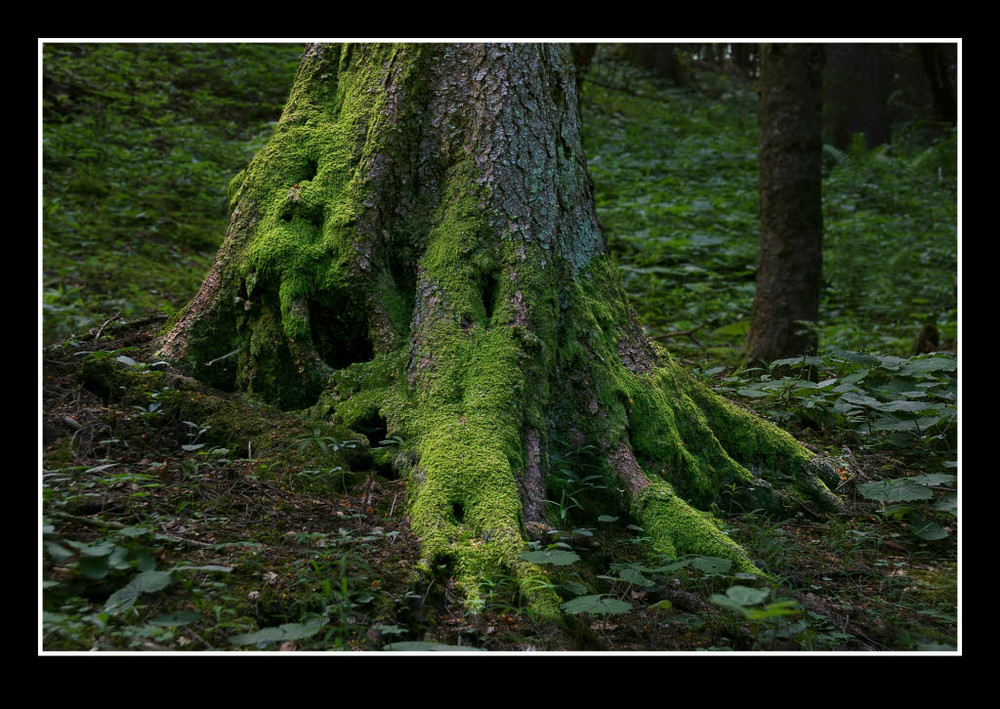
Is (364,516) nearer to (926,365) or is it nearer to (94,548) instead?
(94,548)

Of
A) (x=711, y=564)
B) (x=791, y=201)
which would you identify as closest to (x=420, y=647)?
(x=711, y=564)

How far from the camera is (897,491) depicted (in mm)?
2930

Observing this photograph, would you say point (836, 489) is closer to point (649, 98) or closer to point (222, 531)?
point (222, 531)

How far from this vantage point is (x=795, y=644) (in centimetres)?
230

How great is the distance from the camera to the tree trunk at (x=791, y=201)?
5770mm

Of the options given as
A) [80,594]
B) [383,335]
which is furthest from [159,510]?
[383,335]

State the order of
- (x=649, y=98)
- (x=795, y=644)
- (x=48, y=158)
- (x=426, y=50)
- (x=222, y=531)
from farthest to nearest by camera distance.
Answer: (x=649, y=98), (x=48, y=158), (x=426, y=50), (x=222, y=531), (x=795, y=644)

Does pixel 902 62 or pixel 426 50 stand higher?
pixel 902 62

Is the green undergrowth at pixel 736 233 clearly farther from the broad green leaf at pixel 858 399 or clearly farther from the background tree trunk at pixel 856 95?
the broad green leaf at pixel 858 399

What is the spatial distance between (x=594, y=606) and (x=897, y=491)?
160 centimetres

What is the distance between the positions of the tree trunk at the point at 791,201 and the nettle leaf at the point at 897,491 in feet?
9.39

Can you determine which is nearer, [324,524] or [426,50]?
[324,524]

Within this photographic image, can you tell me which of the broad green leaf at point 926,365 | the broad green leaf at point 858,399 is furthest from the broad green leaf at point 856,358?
the broad green leaf at point 858,399

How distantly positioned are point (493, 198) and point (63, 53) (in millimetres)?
11508
